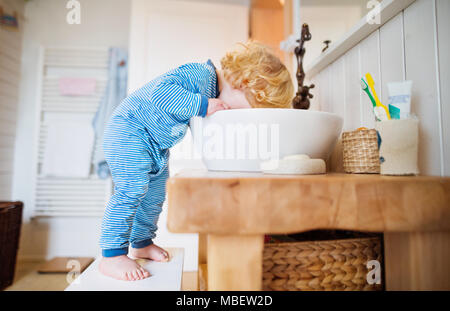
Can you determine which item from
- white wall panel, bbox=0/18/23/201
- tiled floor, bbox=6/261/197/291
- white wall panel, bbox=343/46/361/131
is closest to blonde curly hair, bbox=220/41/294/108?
white wall panel, bbox=343/46/361/131

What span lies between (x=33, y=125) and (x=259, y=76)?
2015mm

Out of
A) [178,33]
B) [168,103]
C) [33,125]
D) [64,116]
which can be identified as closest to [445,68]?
[168,103]

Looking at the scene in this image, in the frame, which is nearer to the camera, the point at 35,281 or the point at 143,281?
the point at 143,281

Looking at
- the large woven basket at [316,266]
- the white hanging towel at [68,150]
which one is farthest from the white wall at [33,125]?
the large woven basket at [316,266]

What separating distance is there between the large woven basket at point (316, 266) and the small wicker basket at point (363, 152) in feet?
0.55

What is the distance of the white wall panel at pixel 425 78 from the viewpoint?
1.69ft

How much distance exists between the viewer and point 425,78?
0.54m

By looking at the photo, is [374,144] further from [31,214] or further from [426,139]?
[31,214]

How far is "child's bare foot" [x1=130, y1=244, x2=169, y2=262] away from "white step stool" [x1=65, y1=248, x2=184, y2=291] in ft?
A: 0.11

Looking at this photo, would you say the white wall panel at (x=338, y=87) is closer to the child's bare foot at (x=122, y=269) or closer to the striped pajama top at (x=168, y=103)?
the striped pajama top at (x=168, y=103)

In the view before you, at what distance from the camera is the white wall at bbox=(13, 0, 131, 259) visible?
1.95 m

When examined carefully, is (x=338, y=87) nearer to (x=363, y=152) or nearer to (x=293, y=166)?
(x=363, y=152)

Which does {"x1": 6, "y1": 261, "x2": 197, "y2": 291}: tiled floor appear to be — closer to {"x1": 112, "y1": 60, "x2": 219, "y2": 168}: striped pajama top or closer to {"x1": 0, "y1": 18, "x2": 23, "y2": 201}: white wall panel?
{"x1": 0, "y1": 18, "x2": 23, "y2": 201}: white wall panel
